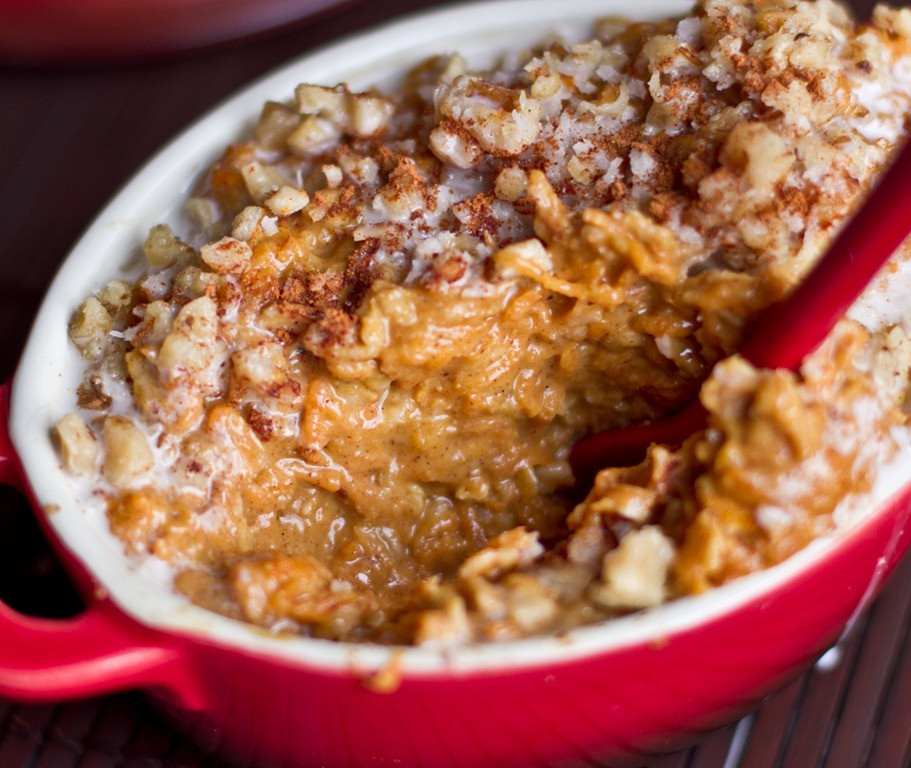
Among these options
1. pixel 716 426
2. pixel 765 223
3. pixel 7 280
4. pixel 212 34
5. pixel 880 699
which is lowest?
pixel 7 280

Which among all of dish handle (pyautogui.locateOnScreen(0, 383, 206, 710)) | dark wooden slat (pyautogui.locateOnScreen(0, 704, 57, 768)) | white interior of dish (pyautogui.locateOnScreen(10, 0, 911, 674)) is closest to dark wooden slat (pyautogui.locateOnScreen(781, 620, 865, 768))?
white interior of dish (pyautogui.locateOnScreen(10, 0, 911, 674))

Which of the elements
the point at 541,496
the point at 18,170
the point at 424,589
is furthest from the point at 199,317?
the point at 18,170

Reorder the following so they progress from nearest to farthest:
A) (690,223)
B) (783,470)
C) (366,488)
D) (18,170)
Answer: (783,470) → (690,223) → (366,488) → (18,170)

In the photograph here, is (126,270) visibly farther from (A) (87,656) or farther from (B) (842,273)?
(B) (842,273)

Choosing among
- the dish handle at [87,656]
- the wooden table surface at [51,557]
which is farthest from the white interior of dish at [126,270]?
the wooden table surface at [51,557]

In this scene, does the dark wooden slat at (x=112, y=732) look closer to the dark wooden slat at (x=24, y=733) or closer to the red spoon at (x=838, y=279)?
the dark wooden slat at (x=24, y=733)

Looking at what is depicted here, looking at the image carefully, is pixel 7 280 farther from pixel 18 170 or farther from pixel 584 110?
pixel 584 110
